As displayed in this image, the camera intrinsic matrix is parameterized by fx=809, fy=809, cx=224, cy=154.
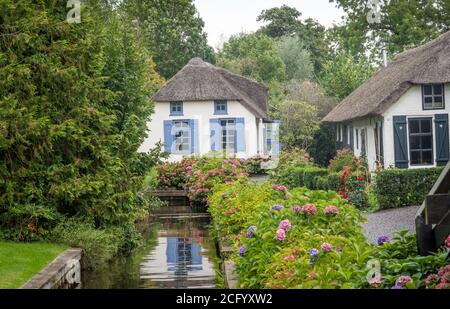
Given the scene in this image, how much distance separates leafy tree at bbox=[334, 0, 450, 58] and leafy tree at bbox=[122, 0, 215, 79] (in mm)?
10103

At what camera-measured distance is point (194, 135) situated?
43719 mm

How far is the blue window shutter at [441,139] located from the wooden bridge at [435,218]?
71.0 feet

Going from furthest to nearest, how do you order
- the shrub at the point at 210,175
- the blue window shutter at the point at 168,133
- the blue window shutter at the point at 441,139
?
the blue window shutter at the point at 168,133 < the blue window shutter at the point at 441,139 < the shrub at the point at 210,175

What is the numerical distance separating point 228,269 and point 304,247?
3417mm

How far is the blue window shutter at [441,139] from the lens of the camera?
1105 inches

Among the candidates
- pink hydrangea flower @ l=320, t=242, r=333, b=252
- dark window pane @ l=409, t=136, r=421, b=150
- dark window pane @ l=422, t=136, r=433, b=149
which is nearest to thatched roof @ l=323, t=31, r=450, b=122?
dark window pane @ l=409, t=136, r=421, b=150

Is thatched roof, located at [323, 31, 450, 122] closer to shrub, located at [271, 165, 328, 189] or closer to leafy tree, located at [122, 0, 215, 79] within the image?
shrub, located at [271, 165, 328, 189]

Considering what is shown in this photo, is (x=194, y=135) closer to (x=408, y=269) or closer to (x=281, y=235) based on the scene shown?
(x=281, y=235)

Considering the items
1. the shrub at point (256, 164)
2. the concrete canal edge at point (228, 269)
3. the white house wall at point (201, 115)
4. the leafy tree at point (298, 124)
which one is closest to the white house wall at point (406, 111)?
the shrub at point (256, 164)

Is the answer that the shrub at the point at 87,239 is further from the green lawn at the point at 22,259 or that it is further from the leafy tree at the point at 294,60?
the leafy tree at the point at 294,60

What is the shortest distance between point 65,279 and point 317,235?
204 inches

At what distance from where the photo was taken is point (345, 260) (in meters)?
7.24

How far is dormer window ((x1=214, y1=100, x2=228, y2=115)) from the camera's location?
144ft
